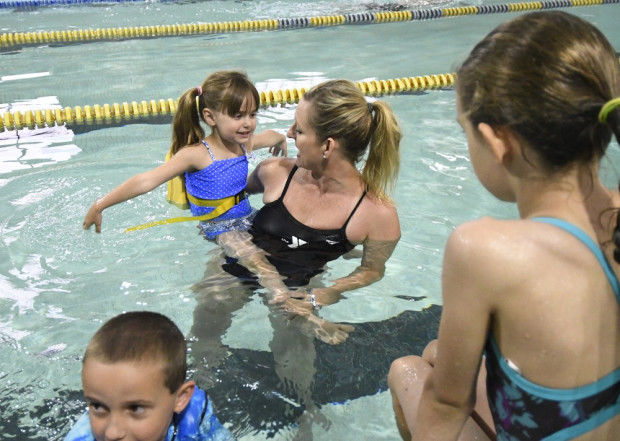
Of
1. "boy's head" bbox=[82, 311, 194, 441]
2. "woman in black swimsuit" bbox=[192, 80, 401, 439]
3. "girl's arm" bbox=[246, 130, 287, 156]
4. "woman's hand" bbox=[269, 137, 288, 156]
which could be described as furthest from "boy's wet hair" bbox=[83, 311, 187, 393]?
"woman's hand" bbox=[269, 137, 288, 156]

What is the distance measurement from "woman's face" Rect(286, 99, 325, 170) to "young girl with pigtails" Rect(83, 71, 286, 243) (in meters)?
0.58

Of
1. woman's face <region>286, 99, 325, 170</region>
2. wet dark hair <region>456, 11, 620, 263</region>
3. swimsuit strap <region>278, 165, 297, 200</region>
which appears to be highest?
wet dark hair <region>456, 11, 620, 263</region>

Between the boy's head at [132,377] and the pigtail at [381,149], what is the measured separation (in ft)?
4.71

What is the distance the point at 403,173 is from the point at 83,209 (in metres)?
2.56

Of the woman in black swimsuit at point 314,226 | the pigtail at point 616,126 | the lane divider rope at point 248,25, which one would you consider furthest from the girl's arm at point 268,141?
the lane divider rope at point 248,25

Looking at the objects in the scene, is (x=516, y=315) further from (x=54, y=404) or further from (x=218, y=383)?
Answer: (x=54, y=404)

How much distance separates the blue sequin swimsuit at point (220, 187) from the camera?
3.68 m

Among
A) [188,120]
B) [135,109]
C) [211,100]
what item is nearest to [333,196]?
[211,100]

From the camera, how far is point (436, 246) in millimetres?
4387

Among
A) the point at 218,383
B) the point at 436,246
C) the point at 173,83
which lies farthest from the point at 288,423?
the point at 173,83

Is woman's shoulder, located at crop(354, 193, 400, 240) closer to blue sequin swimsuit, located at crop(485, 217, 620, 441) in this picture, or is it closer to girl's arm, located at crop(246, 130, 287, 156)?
girl's arm, located at crop(246, 130, 287, 156)

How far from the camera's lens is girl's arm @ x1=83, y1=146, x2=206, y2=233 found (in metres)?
3.38

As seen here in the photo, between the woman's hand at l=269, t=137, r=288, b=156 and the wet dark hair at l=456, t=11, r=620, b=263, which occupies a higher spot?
the wet dark hair at l=456, t=11, r=620, b=263

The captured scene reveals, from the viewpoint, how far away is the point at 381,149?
3123 millimetres
